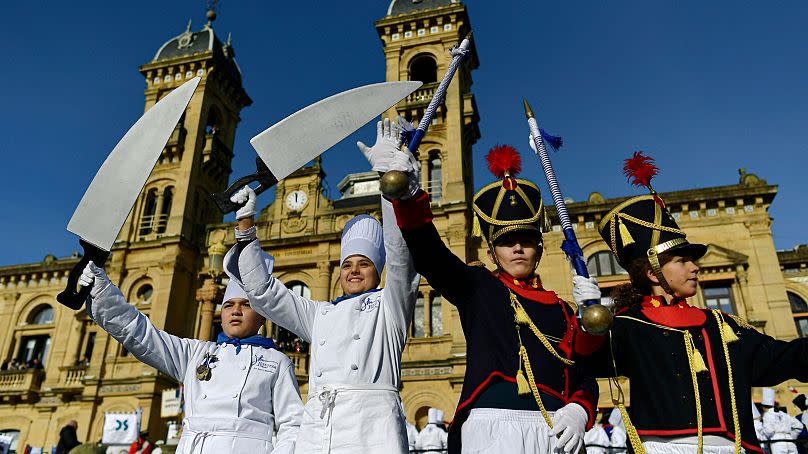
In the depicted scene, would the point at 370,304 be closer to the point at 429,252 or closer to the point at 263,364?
the point at 429,252

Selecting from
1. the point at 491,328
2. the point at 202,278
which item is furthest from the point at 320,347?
the point at 202,278

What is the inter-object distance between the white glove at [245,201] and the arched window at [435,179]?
648 inches

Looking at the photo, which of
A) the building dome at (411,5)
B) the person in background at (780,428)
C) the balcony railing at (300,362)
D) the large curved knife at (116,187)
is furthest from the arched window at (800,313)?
the large curved knife at (116,187)

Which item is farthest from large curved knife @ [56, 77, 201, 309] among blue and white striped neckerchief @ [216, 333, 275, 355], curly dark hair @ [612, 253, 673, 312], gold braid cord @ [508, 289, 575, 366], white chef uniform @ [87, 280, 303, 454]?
curly dark hair @ [612, 253, 673, 312]

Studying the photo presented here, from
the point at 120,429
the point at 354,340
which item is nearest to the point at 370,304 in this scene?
the point at 354,340

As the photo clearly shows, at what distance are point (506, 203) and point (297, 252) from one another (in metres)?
17.6

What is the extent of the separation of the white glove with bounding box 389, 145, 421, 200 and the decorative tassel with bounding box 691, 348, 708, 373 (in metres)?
1.79

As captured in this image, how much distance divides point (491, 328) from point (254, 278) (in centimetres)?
145

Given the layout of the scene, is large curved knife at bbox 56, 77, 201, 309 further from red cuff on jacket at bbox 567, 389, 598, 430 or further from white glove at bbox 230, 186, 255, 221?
red cuff on jacket at bbox 567, 389, 598, 430

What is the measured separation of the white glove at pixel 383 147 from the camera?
2574 mm

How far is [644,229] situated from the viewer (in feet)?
11.2

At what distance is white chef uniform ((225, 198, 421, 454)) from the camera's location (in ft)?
9.29

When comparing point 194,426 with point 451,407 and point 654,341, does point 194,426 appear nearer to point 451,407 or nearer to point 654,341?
point 654,341

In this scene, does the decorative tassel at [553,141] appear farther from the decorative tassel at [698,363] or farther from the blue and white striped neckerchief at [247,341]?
the blue and white striped neckerchief at [247,341]
